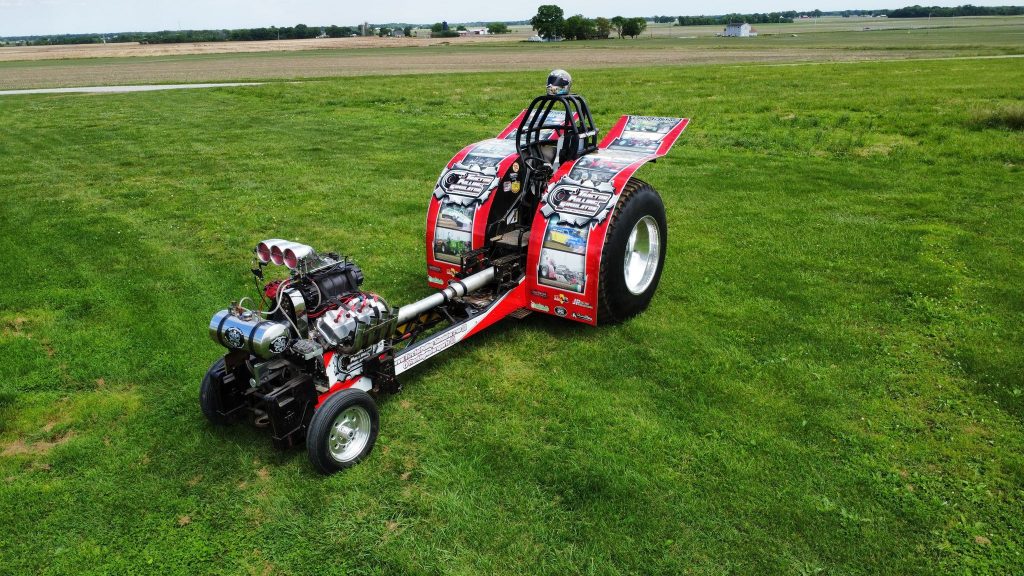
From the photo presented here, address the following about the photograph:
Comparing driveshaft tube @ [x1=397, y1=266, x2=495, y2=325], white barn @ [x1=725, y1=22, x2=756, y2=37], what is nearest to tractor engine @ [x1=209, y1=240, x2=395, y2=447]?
driveshaft tube @ [x1=397, y1=266, x2=495, y2=325]

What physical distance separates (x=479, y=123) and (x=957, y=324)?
14.5 meters

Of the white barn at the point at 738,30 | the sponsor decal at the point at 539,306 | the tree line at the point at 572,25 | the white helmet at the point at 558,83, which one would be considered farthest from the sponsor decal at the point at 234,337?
the white barn at the point at 738,30

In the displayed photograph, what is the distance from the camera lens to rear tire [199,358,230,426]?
15.4ft

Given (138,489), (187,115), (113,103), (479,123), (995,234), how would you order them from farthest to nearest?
1. (113,103)
2. (187,115)
3. (479,123)
4. (995,234)
5. (138,489)

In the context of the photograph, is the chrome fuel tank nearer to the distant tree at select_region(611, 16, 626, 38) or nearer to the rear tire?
the rear tire

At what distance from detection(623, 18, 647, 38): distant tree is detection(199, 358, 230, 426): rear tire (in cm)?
10843

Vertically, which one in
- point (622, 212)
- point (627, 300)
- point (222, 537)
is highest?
point (622, 212)

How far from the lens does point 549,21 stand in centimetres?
10019

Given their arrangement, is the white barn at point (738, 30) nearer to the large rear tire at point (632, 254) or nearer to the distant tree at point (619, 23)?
the distant tree at point (619, 23)

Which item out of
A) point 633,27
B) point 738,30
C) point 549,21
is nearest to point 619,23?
point 633,27

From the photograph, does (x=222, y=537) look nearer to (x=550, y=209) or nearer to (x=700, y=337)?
(x=550, y=209)

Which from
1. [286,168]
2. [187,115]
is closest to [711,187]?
[286,168]

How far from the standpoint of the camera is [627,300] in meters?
6.49

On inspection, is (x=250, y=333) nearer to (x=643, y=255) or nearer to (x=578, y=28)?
(x=643, y=255)
